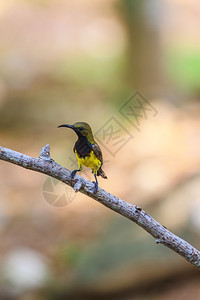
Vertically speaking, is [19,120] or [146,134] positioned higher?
[19,120]

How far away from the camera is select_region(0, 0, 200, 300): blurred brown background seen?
592cm

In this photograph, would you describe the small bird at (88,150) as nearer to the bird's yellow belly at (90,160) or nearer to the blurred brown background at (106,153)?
the bird's yellow belly at (90,160)

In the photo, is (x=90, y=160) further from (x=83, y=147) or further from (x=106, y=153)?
(x=106, y=153)

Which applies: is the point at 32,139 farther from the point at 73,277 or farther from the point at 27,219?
the point at 73,277

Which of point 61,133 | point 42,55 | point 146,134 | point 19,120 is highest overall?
point 42,55

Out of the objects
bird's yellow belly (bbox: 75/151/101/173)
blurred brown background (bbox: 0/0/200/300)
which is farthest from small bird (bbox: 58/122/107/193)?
blurred brown background (bbox: 0/0/200/300)

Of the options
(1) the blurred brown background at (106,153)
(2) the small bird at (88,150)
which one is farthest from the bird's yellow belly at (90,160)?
(1) the blurred brown background at (106,153)

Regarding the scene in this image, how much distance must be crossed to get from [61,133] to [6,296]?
18.4ft

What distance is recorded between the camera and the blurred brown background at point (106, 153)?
5918 millimetres

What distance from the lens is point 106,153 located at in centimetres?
990

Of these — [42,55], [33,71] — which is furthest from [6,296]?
[42,55]

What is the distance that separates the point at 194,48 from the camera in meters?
17.5

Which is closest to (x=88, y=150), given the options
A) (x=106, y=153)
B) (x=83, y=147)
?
(x=83, y=147)

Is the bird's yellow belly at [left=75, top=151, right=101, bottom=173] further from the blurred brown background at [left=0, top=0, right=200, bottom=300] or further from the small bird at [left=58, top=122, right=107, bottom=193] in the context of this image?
the blurred brown background at [left=0, top=0, right=200, bottom=300]
